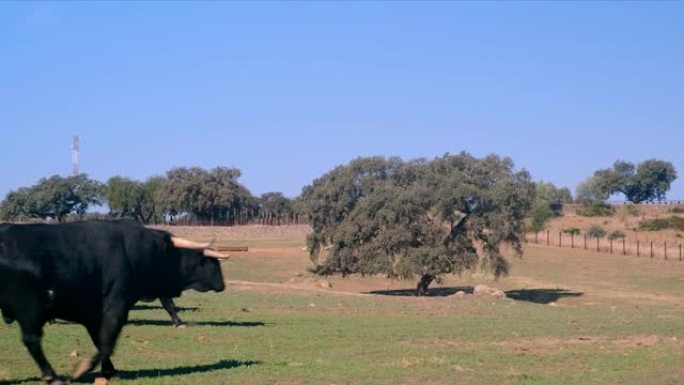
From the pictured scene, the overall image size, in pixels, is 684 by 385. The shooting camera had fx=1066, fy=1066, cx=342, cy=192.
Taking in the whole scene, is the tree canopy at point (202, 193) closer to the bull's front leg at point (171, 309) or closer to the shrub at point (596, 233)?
the shrub at point (596, 233)

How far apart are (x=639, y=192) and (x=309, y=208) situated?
11776 centimetres

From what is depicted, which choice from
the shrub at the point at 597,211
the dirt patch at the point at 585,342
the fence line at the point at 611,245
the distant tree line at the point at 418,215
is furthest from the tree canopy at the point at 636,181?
the dirt patch at the point at 585,342

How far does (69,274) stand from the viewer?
46.9ft

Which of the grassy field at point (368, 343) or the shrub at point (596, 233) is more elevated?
the shrub at point (596, 233)

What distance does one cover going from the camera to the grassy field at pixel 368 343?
16500mm

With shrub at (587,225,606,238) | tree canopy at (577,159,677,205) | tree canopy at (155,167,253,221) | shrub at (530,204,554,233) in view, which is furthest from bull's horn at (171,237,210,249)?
tree canopy at (577,159,677,205)

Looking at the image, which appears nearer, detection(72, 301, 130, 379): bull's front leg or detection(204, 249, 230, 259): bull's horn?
detection(72, 301, 130, 379): bull's front leg

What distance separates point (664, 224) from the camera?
10412 cm

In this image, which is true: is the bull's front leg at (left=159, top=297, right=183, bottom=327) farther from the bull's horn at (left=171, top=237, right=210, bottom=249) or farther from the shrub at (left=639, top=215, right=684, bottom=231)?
the shrub at (left=639, top=215, right=684, bottom=231)

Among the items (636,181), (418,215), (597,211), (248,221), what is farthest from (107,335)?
(636,181)

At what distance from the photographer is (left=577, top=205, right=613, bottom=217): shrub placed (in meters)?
121

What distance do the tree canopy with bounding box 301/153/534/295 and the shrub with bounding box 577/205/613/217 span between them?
71801 millimetres

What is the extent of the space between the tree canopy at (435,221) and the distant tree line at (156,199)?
1898 inches

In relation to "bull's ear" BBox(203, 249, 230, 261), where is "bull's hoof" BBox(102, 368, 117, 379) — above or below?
below
